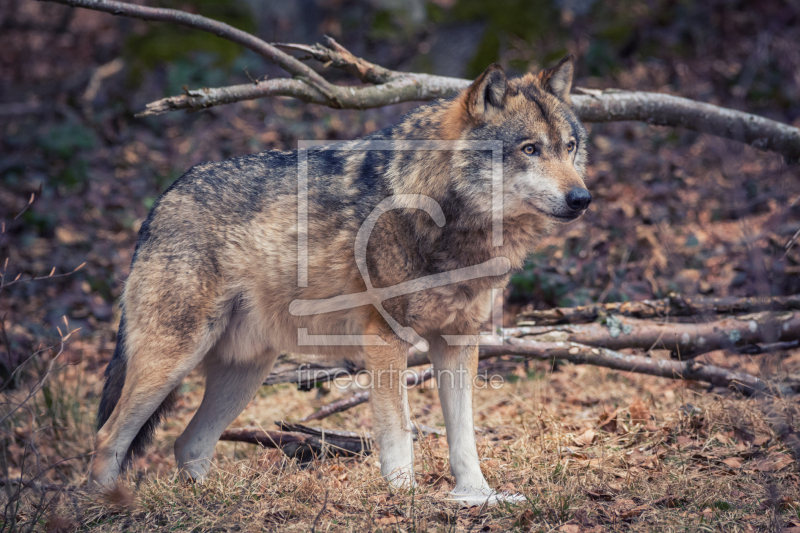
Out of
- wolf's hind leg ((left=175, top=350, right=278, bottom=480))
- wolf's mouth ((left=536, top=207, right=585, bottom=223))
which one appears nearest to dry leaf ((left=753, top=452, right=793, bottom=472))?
wolf's mouth ((left=536, top=207, right=585, bottom=223))

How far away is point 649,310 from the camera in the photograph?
209 inches

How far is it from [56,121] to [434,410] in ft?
32.0

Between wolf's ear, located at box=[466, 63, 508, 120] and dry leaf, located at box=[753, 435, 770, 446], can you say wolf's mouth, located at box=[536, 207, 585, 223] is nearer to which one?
wolf's ear, located at box=[466, 63, 508, 120]

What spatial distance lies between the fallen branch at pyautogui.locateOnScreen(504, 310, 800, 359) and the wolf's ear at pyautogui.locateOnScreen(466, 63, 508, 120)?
1.96 meters

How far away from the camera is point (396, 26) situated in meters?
13.7

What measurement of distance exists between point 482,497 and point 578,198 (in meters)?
1.91

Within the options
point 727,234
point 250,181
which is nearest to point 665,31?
point 727,234

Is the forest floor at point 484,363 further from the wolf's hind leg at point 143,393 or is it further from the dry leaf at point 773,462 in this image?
the wolf's hind leg at point 143,393

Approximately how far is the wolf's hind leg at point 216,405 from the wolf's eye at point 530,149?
2378 mm

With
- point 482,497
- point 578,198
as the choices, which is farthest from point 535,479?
point 578,198

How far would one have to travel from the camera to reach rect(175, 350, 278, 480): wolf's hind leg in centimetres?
448

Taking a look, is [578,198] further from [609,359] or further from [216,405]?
[216,405]

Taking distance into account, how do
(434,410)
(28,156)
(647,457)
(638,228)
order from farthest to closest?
(28,156) < (638,228) < (434,410) < (647,457)

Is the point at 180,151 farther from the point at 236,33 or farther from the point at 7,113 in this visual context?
the point at 236,33
